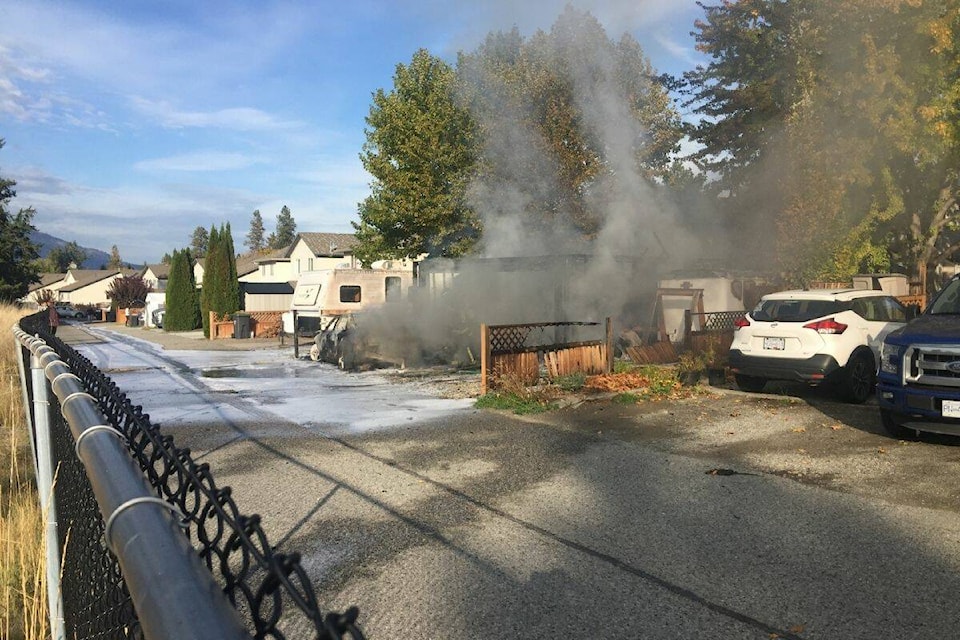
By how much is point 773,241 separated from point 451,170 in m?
9.52

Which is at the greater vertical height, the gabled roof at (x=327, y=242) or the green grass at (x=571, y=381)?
the gabled roof at (x=327, y=242)

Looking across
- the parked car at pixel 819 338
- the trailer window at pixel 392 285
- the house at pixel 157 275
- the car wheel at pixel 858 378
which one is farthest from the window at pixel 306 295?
the house at pixel 157 275

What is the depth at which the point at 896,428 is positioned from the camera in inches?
279

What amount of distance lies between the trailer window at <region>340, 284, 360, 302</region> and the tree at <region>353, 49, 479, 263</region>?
6.52ft

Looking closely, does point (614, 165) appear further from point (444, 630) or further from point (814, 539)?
point (444, 630)

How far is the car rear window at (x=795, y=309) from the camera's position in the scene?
918 centimetres

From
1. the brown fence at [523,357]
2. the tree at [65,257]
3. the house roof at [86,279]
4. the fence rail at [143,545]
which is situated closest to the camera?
the fence rail at [143,545]

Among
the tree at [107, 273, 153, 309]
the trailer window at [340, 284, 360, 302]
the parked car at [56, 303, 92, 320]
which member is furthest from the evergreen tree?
the parked car at [56, 303, 92, 320]

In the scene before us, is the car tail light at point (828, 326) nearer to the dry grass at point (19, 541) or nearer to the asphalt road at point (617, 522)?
the asphalt road at point (617, 522)

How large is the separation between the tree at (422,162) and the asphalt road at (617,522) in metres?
13.1

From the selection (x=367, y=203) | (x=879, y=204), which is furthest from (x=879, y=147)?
(x=367, y=203)

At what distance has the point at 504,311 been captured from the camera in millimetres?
17359

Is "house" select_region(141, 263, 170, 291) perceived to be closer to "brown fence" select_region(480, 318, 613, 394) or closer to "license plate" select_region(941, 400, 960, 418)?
"brown fence" select_region(480, 318, 613, 394)

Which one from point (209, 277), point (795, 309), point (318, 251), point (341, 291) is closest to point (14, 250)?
point (209, 277)
